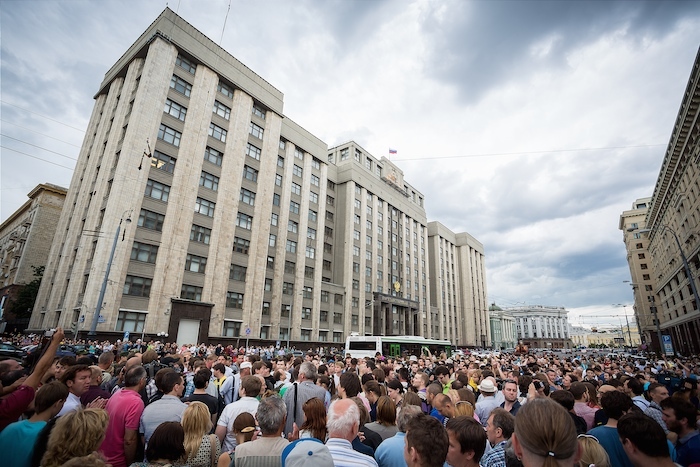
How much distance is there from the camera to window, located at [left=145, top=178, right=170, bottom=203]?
114ft

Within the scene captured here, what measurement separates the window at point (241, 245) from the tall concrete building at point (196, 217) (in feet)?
0.44

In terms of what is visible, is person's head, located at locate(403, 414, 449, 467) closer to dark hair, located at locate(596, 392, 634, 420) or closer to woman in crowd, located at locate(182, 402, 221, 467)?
woman in crowd, located at locate(182, 402, 221, 467)

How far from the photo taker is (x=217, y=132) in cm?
4181

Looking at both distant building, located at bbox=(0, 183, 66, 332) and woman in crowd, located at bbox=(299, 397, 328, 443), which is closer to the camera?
woman in crowd, located at bbox=(299, 397, 328, 443)

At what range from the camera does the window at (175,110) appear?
123ft

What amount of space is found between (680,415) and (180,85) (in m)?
46.6

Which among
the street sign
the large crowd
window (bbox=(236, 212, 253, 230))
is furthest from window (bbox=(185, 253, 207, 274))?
the street sign

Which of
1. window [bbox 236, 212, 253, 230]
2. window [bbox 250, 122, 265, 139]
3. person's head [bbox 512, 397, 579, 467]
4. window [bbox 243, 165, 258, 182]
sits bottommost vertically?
person's head [bbox 512, 397, 579, 467]

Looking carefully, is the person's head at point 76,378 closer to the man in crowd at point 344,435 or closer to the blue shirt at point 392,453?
the man in crowd at point 344,435

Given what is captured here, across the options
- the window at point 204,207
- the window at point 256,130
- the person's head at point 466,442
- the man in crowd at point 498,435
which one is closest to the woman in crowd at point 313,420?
the person's head at point 466,442

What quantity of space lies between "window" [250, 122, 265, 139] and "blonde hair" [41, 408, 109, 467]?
4659 centimetres

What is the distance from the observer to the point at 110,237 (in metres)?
31.4

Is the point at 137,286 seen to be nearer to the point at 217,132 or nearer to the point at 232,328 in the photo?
the point at 232,328

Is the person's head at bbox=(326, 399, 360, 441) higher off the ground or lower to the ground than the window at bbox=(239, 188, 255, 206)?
lower
